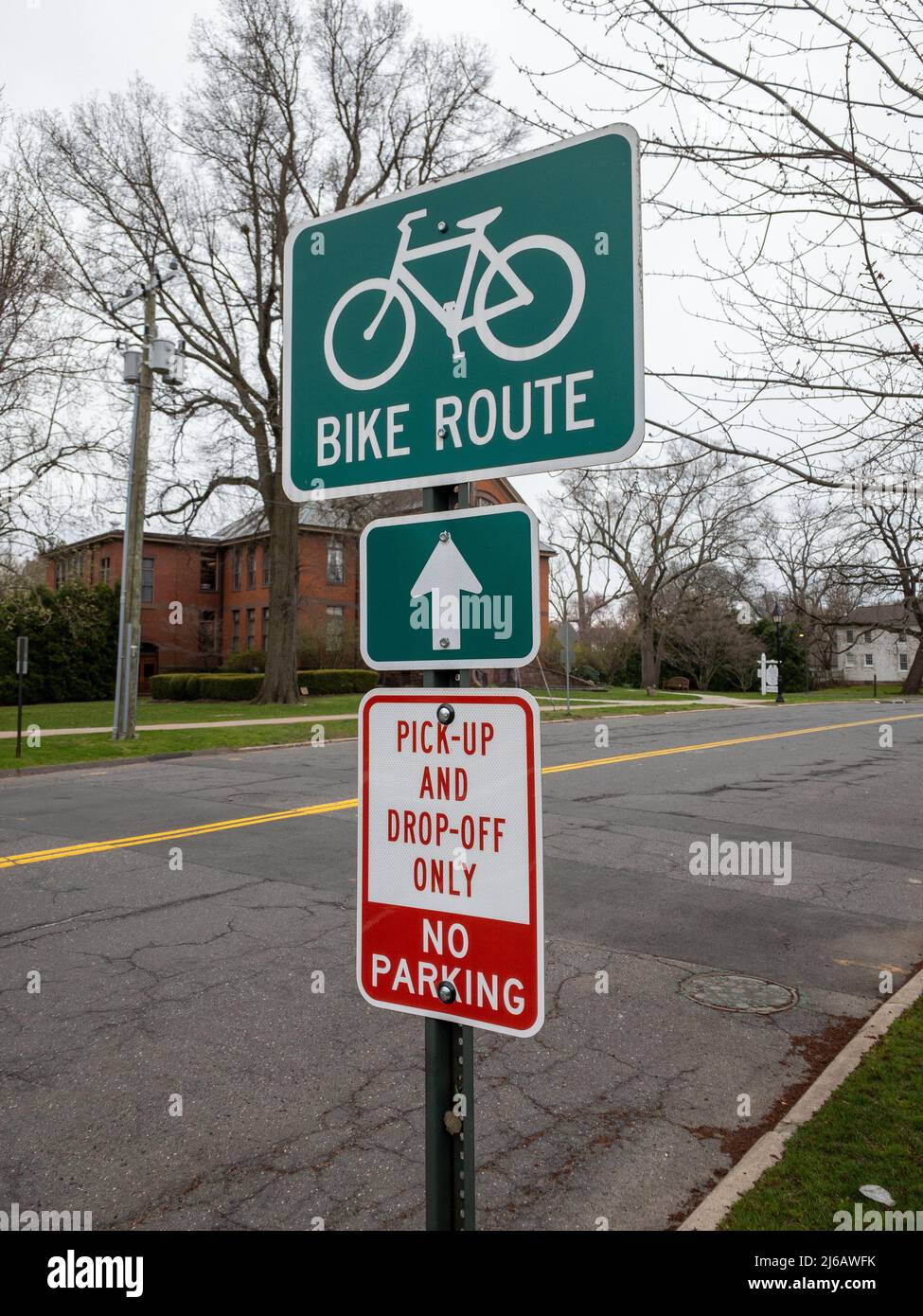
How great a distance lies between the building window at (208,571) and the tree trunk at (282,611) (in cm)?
2042

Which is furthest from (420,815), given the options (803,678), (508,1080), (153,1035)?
(803,678)

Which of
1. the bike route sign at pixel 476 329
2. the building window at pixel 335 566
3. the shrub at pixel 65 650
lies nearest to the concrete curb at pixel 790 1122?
the bike route sign at pixel 476 329

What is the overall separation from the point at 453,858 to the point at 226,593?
1922 inches

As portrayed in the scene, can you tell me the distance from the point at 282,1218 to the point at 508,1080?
1374 millimetres

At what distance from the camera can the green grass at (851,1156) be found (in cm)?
312

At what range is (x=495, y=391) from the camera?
1.81 m

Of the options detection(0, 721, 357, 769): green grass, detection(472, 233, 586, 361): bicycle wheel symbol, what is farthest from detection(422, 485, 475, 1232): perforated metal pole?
detection(0, 721, 357, 769): green grass

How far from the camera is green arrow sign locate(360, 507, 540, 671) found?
1.68 m

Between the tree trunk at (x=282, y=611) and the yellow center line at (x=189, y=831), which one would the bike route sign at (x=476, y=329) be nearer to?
the yellow center line at (x=189, y=831)

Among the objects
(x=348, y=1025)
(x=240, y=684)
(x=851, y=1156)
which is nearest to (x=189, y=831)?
(x=348, y=1025)

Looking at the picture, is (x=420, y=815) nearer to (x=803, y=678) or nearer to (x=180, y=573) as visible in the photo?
(x=180, y=573)

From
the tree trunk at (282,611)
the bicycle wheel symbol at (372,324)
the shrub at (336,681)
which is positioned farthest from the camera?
the shrub at (336,681)

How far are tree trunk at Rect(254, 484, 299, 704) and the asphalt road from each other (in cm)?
1877

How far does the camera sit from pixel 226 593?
48.9 metres
